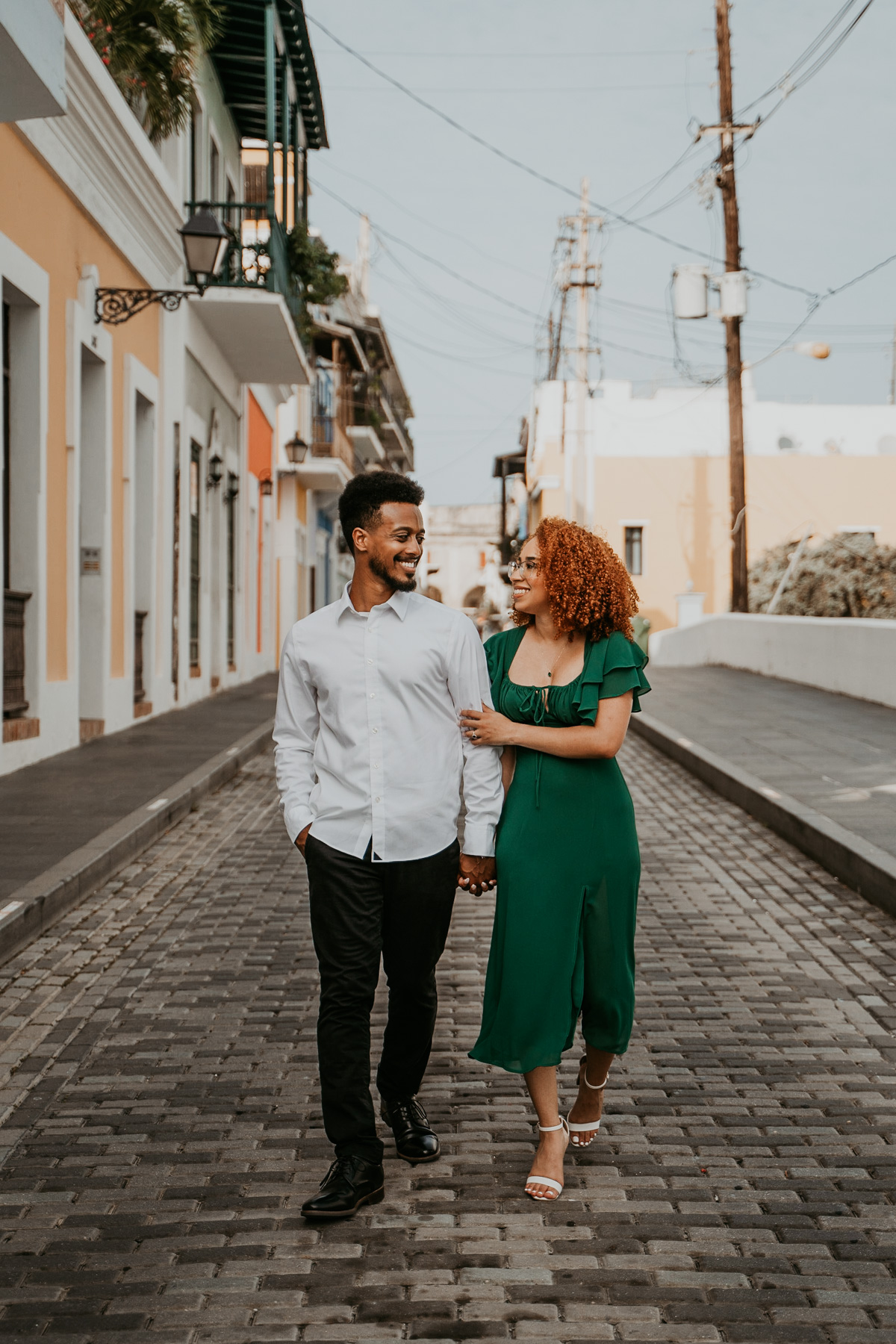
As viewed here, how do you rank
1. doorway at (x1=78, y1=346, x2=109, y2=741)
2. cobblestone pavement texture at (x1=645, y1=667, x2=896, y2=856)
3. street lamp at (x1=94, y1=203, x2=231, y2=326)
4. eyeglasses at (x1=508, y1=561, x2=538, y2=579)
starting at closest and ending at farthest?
1. eyeglasses at (x1=508, y1=561, x2=538, y2=579)
2. cobblestone pavement texture at (x1=645, y1=667, x2=896, y2=856)
3. street lamp at (x1=94, y1=203, x2=231, y2=326)
4. doorway at (x1=78, y1=346, x2=109, y2=741)

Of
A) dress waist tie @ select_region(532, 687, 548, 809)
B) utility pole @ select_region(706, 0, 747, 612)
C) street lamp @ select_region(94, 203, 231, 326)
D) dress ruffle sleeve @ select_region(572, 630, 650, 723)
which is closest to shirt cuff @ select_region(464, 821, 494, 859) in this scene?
dress waist tie @ select_region(532, 687, 548, 809)

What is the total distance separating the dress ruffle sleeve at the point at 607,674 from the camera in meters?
3.59

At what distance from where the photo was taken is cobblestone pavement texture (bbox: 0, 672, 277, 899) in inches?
290

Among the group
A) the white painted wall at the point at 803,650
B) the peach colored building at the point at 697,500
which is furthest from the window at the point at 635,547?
the white painted wall at the point at 803,650

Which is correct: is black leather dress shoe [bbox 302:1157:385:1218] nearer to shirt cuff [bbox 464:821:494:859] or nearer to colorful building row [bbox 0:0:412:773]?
shirt cuff [bbox 464:821:494:859]

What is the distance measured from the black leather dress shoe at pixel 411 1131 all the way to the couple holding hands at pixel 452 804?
17mm

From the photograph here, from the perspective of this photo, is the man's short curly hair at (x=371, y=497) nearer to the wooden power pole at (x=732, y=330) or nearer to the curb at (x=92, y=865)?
the curb at (x=92, y=865)

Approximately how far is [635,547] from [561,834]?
40018 mm

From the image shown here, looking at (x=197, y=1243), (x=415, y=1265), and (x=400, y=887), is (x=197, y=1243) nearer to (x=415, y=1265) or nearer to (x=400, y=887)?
(x=415, y=1265)

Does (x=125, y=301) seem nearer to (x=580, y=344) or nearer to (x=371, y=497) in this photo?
(x=371, y=497)

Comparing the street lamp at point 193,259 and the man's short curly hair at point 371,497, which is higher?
the street lamp at point 193,259

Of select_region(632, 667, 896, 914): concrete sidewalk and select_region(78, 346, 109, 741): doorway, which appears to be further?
select_region(78, 346, 109, 741): doorway

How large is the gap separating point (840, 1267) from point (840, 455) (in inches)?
1664

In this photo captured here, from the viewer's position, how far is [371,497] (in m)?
3.55
